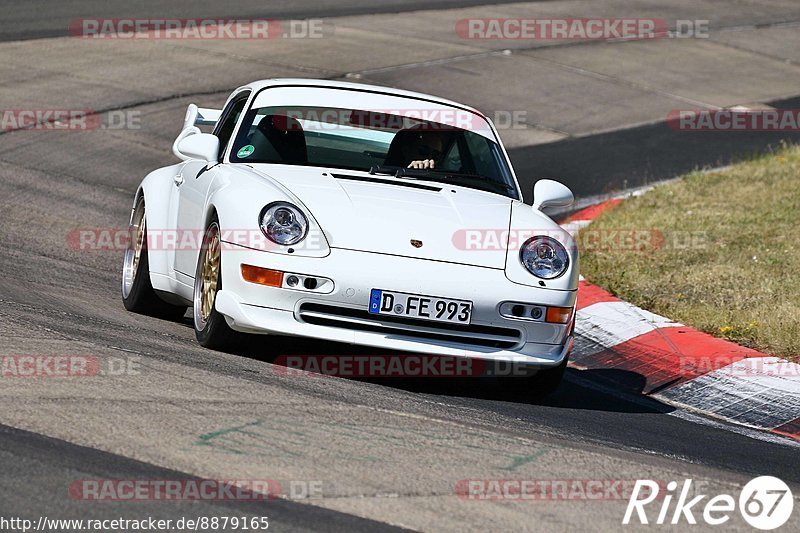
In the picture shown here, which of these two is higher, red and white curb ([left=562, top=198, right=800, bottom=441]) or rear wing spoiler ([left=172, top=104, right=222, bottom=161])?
rear wing spoiler ([left=172, top=104, right=222, bottom=161])

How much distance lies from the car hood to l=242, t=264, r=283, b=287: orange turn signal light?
287 millimetres

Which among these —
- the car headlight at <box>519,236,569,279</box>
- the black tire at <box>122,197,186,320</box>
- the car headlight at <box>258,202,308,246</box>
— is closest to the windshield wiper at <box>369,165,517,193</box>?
the car headlight at <box>519,236,569,279</box>

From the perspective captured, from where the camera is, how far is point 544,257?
6.50 meters

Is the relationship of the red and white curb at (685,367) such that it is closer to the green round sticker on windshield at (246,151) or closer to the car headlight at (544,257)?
the car headlight at (544,257)

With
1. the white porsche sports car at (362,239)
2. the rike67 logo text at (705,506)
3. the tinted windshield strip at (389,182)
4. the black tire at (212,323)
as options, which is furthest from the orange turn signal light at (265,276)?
the rike67 logo text at (705,506)

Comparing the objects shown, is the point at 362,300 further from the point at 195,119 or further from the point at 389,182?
the point at 195,119

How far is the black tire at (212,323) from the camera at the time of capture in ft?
21.0

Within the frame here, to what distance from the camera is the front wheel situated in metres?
6.41

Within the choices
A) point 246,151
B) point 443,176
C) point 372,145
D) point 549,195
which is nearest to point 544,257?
point 549,195

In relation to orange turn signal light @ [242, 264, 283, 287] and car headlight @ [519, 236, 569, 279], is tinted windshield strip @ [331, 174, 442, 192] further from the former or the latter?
orange turn signal light @ [242, 264, 283, 287]

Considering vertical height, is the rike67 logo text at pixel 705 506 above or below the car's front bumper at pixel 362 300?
below

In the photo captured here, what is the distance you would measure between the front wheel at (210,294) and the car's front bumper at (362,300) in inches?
6.2

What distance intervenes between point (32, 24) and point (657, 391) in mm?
14381

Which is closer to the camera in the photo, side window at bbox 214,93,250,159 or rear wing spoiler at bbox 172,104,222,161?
side window at bbox 214,93,250,159
